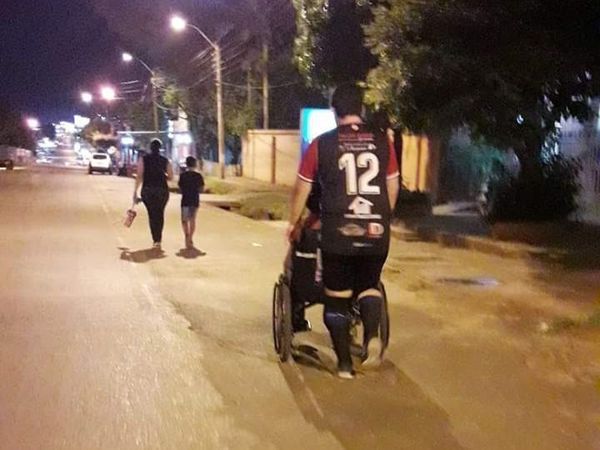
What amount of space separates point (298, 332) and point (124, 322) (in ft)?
6.48

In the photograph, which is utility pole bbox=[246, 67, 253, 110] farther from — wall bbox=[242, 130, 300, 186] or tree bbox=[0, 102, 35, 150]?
tree bbox=[0, 102, 35, 150]

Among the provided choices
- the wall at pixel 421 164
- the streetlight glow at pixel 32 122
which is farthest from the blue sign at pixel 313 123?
the streetlight glow at pixel 32 122

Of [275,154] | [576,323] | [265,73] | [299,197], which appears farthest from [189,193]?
[275,154]

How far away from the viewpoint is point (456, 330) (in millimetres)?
8672

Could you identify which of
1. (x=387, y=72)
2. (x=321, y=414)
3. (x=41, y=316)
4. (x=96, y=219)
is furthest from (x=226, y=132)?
(x=321, y=414)

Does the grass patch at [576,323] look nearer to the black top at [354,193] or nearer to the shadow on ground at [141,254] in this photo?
the black top at [354,193]

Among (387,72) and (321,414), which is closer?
(321,414)

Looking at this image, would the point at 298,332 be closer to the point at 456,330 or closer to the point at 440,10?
the point at 456,330

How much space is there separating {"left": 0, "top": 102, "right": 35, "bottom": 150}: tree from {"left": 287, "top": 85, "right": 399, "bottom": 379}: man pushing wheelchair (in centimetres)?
10308

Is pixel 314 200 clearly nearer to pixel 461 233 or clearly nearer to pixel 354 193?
pixel 354 193

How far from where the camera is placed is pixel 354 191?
628 centimetres

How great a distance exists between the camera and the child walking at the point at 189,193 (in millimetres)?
14289

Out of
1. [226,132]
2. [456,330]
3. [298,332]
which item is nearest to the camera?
[298,332]

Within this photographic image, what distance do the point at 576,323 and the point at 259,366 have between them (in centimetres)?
337
